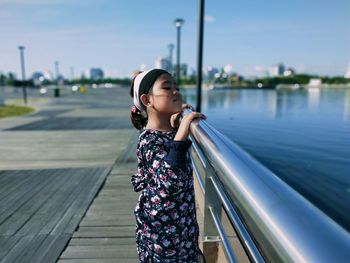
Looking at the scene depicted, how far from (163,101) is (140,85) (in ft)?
0.50

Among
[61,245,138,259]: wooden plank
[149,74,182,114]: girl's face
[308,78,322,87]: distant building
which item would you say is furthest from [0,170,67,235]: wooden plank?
[308,78,322,87]: distant building

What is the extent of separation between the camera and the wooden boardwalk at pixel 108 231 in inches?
119

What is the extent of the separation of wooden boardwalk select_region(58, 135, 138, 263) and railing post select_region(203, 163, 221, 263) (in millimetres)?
933

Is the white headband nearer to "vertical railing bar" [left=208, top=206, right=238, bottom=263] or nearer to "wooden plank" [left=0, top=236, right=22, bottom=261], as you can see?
"vertical railing bar" [left=208, top=206, right=238, bottom=263]

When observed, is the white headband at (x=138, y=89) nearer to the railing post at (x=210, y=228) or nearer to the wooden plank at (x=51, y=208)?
the railing post at (x=210, y=228)

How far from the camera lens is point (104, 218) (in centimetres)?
392

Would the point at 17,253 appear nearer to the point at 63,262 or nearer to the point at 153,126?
the point at 63,262

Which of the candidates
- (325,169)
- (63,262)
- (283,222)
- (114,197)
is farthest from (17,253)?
(325,169)

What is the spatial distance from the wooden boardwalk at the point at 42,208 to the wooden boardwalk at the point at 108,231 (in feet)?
0.34

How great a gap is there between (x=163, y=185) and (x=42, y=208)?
3153mm

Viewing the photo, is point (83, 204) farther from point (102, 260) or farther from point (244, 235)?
point (244, 235)

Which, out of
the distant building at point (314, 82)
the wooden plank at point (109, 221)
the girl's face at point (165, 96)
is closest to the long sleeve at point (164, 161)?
the girl's face at point (165, 96)

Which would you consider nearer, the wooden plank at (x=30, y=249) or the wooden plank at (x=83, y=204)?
the wooden plank at (x=30, y=249)

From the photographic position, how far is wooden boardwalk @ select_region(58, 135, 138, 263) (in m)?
3.03
